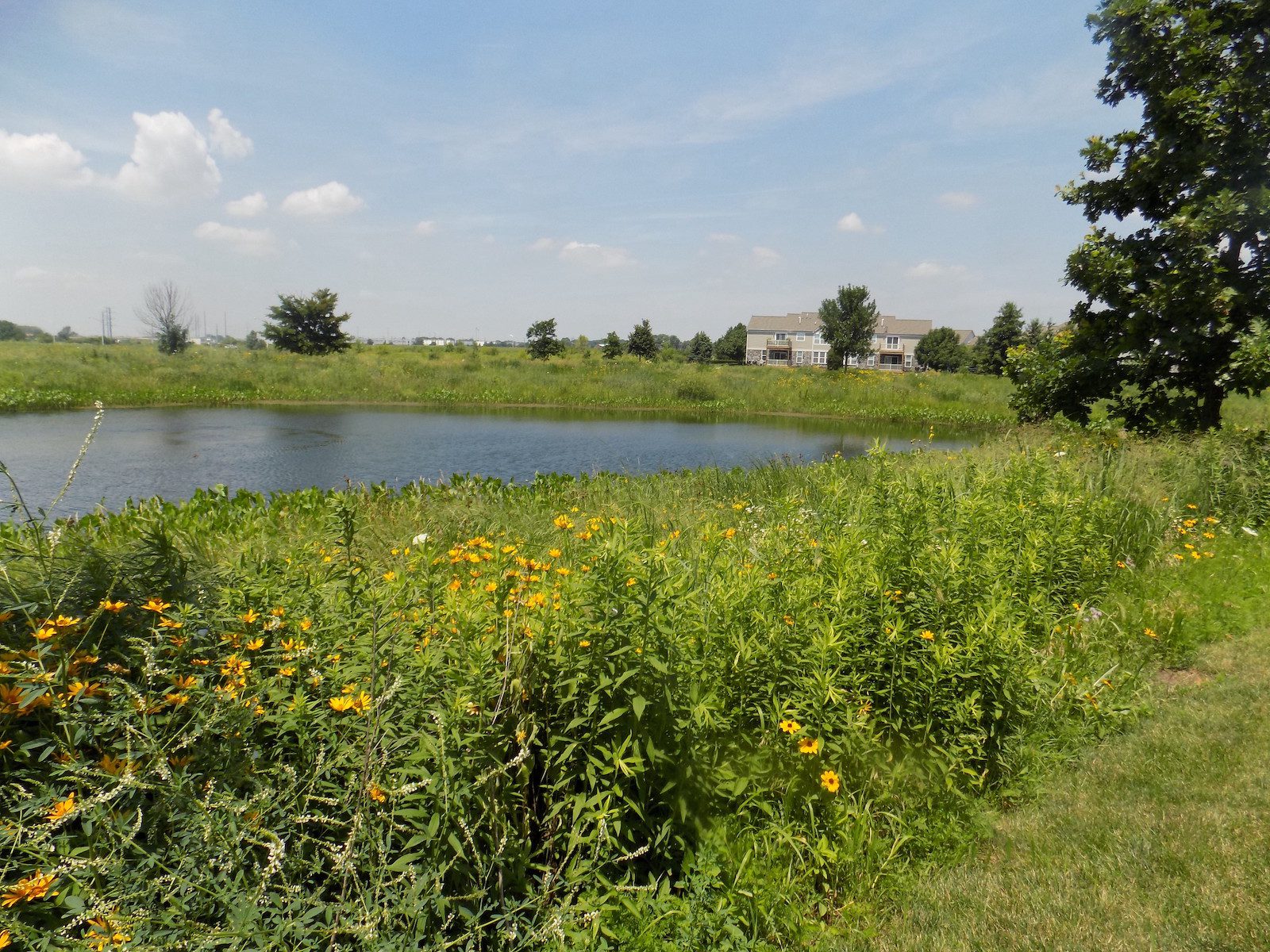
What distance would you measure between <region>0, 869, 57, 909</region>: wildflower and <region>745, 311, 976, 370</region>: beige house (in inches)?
3292

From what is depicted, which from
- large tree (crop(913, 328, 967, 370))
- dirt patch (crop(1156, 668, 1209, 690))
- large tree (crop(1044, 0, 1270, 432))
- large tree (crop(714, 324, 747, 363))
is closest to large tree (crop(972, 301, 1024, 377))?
large tree (crop(913, 328, 967, 370))

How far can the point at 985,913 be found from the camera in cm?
255

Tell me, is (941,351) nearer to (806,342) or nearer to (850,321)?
(806,342)

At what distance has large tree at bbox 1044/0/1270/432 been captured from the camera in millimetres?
9086

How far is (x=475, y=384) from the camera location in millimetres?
33906

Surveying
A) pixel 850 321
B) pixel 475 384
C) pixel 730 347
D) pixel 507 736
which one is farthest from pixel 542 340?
pixel 507 736

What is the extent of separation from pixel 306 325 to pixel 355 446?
94.6 feet

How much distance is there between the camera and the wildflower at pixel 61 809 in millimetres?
1837

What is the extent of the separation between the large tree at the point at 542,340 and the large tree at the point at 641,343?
9.17 m

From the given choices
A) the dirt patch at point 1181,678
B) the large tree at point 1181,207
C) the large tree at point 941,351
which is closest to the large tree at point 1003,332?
the large tree at point 941,351

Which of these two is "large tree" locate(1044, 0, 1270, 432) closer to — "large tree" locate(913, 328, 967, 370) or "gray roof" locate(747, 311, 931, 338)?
"large tree" locate(913, 328, 967, 370)

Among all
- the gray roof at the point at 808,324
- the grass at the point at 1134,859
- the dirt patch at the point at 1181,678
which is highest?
the gray roof at the point at 808,324

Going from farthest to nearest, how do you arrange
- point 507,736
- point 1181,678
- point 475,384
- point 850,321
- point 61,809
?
point 850,321 < point 475,384 < point 1181,678 < point 507,736 < point 61,809

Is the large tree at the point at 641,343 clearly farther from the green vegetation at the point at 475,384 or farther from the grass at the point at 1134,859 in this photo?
the grass at the point at 1134,859
